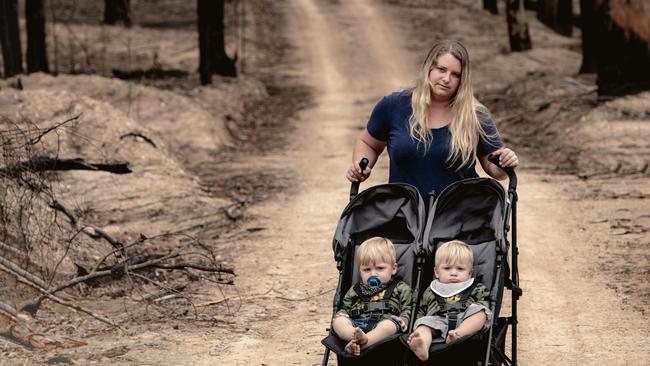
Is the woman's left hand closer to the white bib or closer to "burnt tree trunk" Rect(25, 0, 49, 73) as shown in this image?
the white bib

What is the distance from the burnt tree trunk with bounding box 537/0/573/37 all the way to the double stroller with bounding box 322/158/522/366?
3256 cm

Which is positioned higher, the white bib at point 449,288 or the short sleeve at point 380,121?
the short sleeve at point 380,121

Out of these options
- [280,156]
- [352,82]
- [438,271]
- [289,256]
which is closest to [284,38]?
[352,82]

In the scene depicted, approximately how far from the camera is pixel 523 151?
17.2m

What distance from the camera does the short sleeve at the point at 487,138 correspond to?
6.20m

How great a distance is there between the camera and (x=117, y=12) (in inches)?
1433

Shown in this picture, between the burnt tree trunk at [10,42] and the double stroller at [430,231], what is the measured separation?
19.3 metres

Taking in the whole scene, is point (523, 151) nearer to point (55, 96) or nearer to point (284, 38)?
point (55, 96)

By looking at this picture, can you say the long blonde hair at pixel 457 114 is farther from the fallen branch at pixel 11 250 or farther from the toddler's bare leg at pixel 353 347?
the fallen branch at pixel 11 250

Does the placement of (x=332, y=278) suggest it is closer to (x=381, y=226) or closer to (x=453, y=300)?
(x=381, y=226)

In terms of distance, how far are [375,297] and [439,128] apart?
1057 mm

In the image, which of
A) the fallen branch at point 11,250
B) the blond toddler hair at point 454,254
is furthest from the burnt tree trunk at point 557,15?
the blond toddler hair at point 454,254

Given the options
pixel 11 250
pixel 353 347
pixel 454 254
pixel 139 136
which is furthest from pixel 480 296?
pixel 139 136

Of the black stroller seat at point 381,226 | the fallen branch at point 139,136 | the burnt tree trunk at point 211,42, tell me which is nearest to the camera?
the black stroller seat at point 381,226
